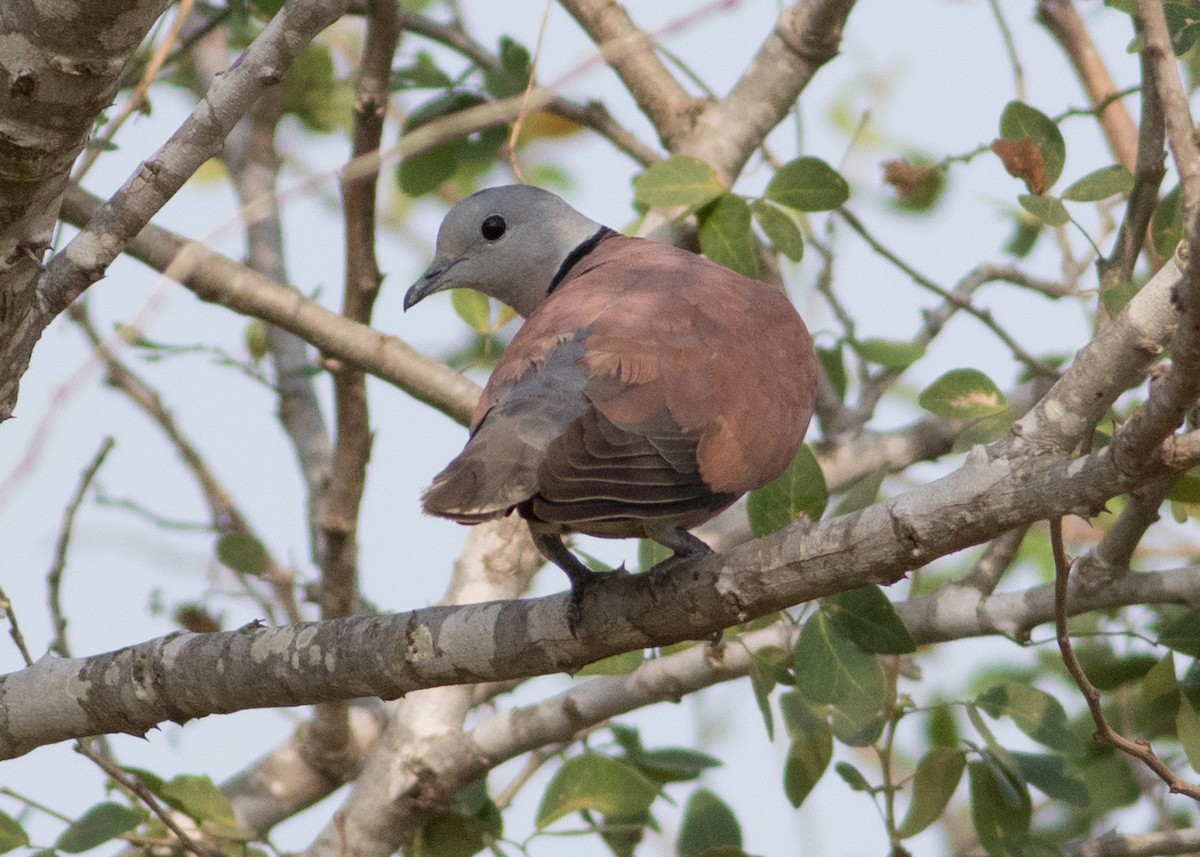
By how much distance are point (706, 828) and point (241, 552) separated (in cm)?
177

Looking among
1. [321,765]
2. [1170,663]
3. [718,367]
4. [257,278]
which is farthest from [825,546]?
[321,765]

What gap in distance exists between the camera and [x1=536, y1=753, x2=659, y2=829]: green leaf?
338 cm

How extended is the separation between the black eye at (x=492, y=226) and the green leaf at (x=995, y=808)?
2.04 meters

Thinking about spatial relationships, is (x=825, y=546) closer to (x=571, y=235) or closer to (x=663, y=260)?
(x=663, y=260)

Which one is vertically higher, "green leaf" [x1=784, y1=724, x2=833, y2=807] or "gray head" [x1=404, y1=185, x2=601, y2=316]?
"gray head" [x1=404, y1=185, x2=601, y2=316]

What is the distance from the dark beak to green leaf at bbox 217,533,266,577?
89 centimetres

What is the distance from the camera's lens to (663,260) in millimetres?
3469

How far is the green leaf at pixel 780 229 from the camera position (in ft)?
12.5

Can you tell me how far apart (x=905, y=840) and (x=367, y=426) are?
1800 mm

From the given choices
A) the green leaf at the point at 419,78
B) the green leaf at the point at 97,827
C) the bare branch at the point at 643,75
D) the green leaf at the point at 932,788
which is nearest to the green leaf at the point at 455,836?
the green leaf at the point at 97,827

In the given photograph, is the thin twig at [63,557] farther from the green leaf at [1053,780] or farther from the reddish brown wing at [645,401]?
the green leaf at [1053,780]

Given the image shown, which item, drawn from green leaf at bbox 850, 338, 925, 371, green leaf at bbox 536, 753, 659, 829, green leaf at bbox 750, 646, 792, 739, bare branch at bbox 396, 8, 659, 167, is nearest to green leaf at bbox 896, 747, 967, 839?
green leaf at bbox 750, 646, 792, 739

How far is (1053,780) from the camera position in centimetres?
324

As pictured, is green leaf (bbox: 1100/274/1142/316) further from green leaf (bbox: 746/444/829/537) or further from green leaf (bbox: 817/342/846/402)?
green leaf (bbox: 817/342/846/402)
